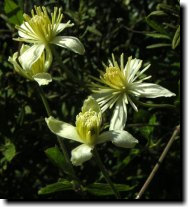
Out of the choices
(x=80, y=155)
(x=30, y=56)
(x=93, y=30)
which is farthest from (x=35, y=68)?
(x=93, y=30)

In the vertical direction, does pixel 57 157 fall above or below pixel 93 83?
below

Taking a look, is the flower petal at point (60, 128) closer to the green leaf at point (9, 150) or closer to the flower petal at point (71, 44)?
the flower petal at point (71, 44)

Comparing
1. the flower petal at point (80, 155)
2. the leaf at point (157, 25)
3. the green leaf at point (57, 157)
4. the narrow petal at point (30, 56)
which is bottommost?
the green leaf at point (57, 157)

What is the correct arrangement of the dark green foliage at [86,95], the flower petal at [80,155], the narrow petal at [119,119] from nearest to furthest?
the flower petal at [80,155] < the narrow petal at [119,119] < the dark green foliage at [86,95]

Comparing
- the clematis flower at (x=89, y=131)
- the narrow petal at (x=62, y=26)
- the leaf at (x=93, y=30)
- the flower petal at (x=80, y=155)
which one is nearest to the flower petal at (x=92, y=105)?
the clematis flower at (x=89, y=131)

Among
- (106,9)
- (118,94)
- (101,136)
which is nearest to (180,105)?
(118,94)

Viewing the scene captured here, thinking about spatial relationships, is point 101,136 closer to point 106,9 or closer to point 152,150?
point 152,150

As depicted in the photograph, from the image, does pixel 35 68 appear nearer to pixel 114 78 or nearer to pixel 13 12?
pixel 114 78

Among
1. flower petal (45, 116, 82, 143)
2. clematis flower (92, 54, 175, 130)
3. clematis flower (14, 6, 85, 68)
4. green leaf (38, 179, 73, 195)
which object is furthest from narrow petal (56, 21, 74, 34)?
green leaf (38, 179, 73, 195)
